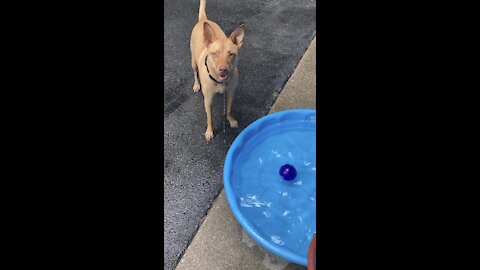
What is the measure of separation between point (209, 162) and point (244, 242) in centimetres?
88

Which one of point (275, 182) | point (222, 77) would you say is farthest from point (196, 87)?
point (275, 182)

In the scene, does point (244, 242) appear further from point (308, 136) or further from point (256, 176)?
point (308, 136)

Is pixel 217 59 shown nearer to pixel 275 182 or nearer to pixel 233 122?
pixel 233 122

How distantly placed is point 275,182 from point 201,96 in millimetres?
1379

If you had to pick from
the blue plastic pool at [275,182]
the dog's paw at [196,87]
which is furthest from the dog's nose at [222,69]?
the dog's paw at [196,87]

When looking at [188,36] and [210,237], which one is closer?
[210,237]

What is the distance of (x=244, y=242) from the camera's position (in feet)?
9.46

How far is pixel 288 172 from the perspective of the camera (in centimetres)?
330

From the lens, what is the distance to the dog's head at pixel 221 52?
10.1ft

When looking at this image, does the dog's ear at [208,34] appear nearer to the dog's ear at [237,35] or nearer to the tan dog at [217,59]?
the tan dog at [217,59]

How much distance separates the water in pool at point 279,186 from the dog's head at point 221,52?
716 mm

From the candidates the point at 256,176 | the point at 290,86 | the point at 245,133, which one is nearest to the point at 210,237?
the point at 256,176

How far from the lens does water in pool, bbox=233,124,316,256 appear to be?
297cm
